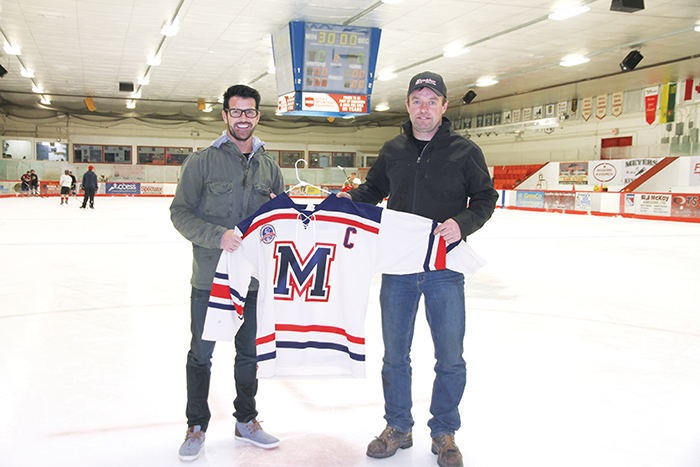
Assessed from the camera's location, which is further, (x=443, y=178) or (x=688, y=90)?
(x=688, y=90)

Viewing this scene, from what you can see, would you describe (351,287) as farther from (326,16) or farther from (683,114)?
(683,114)

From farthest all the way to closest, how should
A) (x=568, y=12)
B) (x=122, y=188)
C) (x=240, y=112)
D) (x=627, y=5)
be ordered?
(x=122, y=188), (x=568, y=12), (x=627, y=5), (x=240, y=112)

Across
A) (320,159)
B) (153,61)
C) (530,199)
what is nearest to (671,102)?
(530,199)

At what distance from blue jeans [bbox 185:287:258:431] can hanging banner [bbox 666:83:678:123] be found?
72.2ft

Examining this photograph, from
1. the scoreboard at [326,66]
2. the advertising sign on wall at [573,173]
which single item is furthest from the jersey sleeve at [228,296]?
the advertising sign on wall at [573,173]

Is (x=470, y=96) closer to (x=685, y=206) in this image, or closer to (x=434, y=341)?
(x=685, y=206)

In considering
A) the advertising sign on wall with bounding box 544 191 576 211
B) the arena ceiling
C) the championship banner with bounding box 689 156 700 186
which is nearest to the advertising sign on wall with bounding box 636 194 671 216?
the advertising sign on wall with bounding box 544 191 576 211

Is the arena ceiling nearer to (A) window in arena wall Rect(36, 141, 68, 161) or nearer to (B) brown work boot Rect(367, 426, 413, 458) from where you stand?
(A) window in arena wall Rect(36, 141, 68, 161)

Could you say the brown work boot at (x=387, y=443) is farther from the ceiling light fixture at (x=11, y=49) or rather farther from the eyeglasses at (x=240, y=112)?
the ceiling light fixture at (x=11, y=49)

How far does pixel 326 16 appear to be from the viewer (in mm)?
12078

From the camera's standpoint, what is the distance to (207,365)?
94.1 inches

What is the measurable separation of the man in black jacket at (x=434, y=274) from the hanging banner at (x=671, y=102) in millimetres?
21365

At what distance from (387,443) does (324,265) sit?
0.80 meters

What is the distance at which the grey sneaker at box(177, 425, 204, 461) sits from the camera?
87.8 inches
